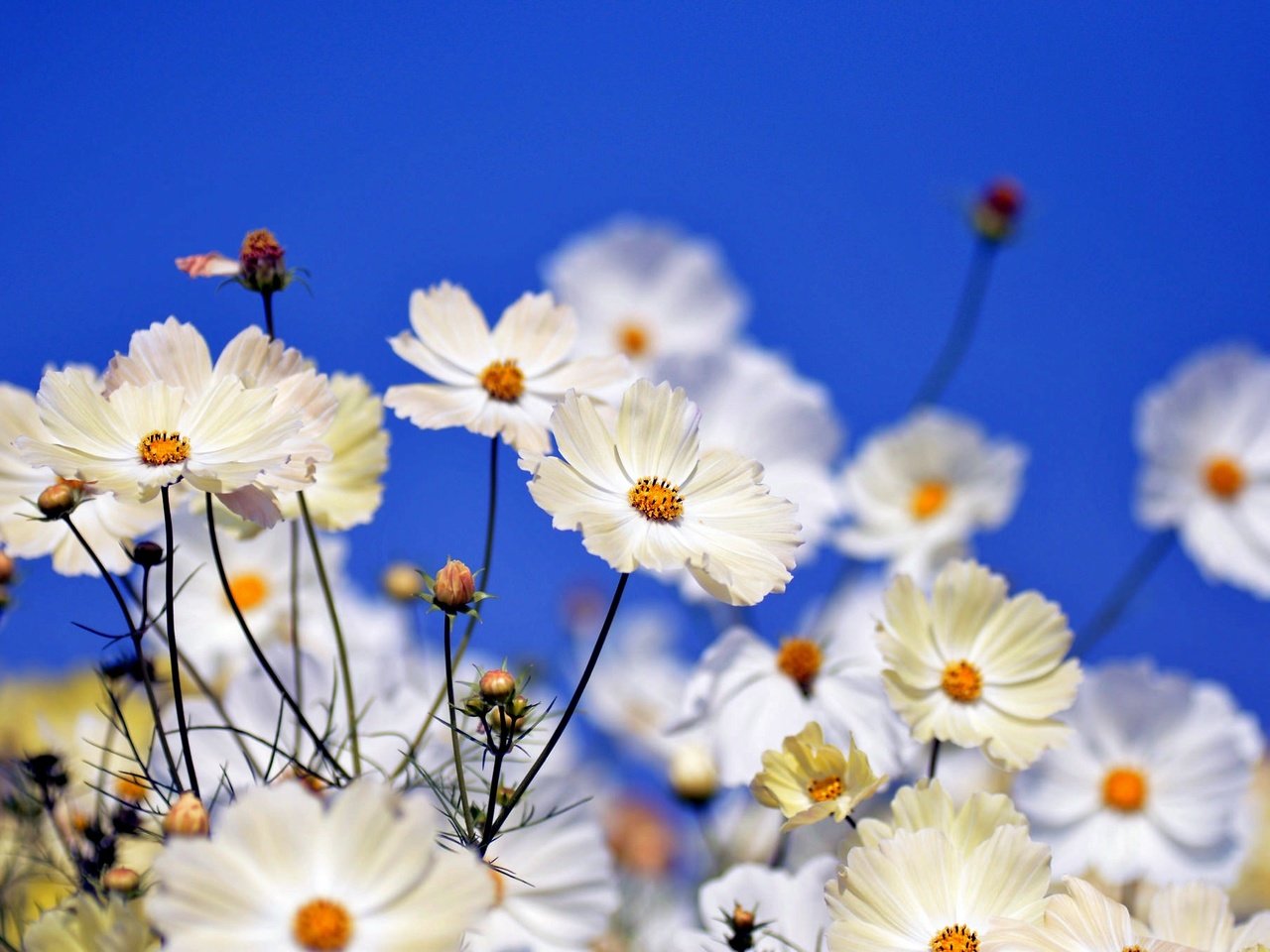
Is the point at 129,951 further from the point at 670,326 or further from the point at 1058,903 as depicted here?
the point at 670,326

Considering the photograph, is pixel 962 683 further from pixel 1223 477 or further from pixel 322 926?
pixel 1223 477

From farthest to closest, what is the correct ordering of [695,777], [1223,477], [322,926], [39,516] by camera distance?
[1223,477] < [695,777] < [39,516] < [322,926]

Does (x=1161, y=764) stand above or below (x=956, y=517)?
below

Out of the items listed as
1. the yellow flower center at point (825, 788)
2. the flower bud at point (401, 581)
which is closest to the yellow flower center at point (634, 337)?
the flower bud at point (401, 581)

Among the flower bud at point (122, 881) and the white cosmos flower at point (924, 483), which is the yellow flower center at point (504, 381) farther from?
the white cosmos flower at point (924, 483)

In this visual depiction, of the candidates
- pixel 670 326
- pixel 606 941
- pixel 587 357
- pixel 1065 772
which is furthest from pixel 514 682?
pixel 670 326

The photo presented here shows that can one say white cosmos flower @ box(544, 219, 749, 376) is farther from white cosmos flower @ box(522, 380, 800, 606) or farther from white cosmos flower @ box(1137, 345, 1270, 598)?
white cosmos flower @ box(522, 380, 800, 606)

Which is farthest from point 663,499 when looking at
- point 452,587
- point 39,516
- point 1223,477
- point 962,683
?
point 1223,477
